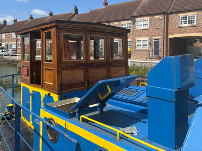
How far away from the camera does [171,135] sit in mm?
2793

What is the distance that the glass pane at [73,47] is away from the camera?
5.69m

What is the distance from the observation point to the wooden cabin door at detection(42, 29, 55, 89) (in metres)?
5.64

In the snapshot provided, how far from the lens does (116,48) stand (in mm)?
6754

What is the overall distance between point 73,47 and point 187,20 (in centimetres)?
2404

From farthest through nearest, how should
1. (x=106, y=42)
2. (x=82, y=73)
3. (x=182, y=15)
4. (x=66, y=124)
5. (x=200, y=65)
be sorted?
1. (x=182, y=15)
2. (x=106, y=42)
3. (x=82, y=73)
4. (x=200, y=65)
5. (x=66, y=124)

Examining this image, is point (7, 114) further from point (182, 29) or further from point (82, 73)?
point (182, 29)

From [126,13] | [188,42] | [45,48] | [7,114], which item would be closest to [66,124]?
[45,48]

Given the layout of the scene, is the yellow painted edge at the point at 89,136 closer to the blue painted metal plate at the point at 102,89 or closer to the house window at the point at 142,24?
the blue painted metal plate at the point at 102,89

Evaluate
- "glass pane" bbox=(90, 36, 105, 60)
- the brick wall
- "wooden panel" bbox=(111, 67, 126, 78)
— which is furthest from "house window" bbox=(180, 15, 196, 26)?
"glass pane" bbox=(90, 36, 105, 60)

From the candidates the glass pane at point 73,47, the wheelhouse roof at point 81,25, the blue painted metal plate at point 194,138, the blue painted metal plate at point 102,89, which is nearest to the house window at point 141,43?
the wheelhouse roof at point 81,25

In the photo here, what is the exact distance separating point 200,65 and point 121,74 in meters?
3.07

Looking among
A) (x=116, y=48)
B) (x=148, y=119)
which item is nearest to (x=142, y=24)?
(x=116, y=48)

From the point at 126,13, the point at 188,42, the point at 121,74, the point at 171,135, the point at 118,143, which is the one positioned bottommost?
the point at 118,143

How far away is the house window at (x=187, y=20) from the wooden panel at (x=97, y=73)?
75.5ft
